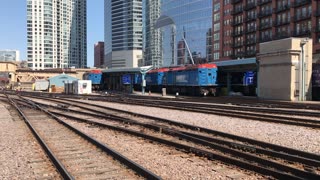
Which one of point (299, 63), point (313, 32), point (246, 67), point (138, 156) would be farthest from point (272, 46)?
point (313, 32)

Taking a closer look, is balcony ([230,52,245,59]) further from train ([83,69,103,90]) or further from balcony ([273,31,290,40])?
train ([83,69,103,90])

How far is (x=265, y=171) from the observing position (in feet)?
25.3

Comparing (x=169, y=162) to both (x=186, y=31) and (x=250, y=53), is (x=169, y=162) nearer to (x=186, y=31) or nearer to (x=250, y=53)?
(x=250, y=53)

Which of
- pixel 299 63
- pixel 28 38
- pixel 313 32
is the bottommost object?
pixel 299 63

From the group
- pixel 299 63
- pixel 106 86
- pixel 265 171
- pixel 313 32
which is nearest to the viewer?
pixel 265 171

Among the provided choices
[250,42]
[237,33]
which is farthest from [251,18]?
[237,33]

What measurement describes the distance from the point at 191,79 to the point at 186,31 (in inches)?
4124

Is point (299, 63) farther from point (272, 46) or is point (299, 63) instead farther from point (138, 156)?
point (138, 156)

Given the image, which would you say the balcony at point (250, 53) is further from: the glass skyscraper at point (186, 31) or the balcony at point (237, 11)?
the glass skyscraper at point (186, 31)

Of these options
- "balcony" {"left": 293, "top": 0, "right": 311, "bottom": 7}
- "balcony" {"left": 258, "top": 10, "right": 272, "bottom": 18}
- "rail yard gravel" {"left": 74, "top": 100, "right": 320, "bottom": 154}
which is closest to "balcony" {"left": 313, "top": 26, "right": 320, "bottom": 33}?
"balcony" {"left": 293, "top": 0, "right": 311, "bottom": 7}

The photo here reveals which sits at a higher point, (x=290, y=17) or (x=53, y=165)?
→ (x=290, y=17)

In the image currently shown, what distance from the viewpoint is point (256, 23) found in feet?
323

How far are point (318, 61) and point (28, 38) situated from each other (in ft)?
583

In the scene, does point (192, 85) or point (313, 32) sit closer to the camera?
point (192, 85)
